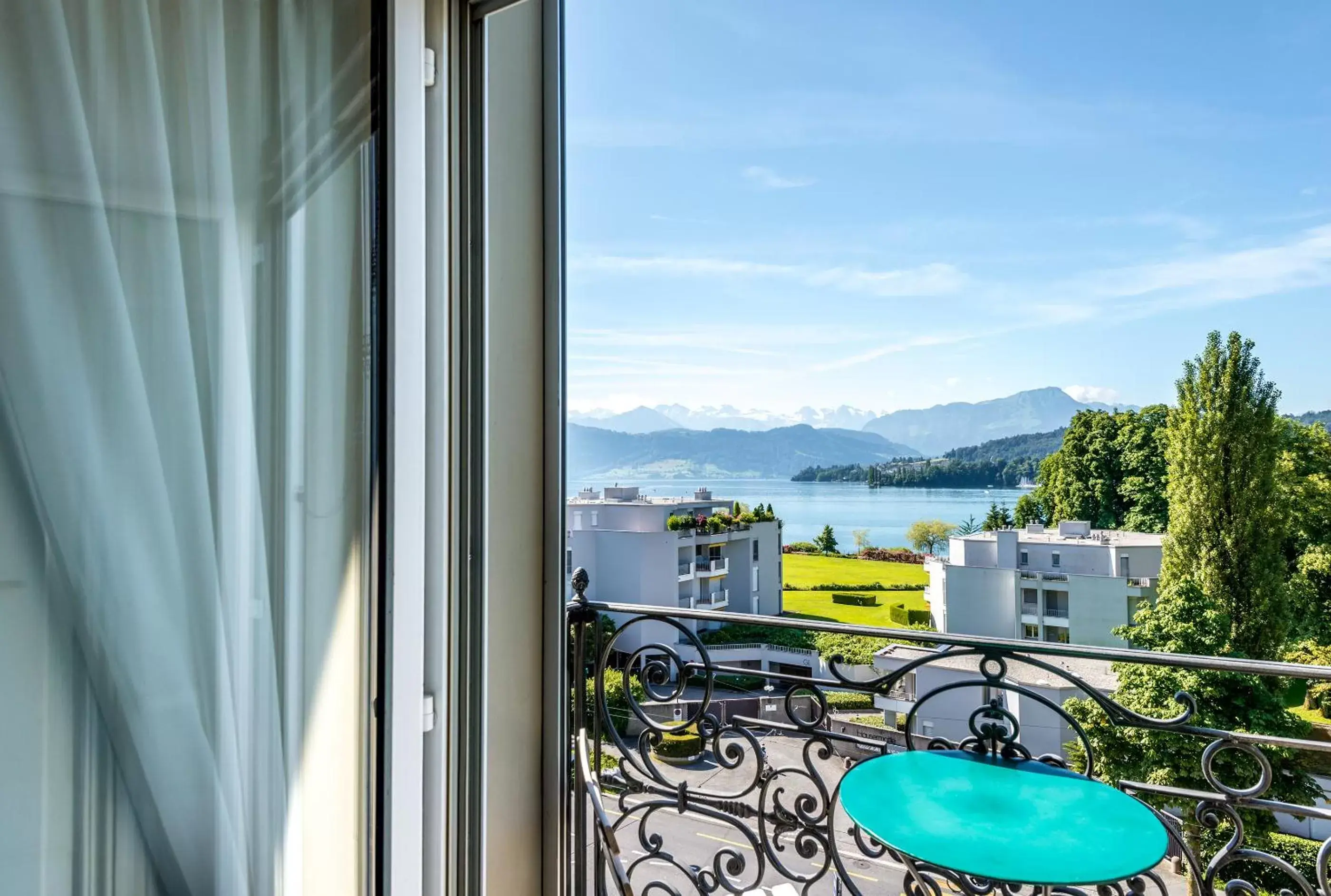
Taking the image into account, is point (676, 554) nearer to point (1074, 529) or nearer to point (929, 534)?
point (929, 534)

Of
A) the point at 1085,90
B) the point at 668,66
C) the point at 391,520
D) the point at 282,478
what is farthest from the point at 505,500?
the point at 1085,90

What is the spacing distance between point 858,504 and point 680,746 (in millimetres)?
1284

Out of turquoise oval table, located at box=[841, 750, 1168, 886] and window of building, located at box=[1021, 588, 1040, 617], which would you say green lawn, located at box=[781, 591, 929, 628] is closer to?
window of building, located at box=[1021, 588, 1040, 617]

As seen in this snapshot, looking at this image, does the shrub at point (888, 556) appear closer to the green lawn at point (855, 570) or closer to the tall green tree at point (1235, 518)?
the green lawn at point (855, 570)

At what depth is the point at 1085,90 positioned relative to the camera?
189 inches

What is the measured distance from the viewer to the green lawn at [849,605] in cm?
256

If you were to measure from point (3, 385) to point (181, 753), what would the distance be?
0.42 metres

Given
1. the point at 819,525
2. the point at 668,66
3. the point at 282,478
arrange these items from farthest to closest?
1. the point at 668,66
2. the point at 819,525
3. the point at 282,478

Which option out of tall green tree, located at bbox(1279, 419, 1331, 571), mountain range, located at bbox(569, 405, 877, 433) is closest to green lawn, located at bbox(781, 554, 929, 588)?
mountain range, located at bbox(569, 405, 877, 433)

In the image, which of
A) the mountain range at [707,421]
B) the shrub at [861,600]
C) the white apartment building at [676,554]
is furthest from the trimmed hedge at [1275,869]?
the mountain range at [707,421]

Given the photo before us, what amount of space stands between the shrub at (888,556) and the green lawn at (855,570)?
0.01 meters

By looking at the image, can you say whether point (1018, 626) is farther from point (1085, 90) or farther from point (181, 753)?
point (1085, 90)

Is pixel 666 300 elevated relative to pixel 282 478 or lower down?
elevated

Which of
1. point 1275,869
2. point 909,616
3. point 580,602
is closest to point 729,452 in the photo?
point 909,616
